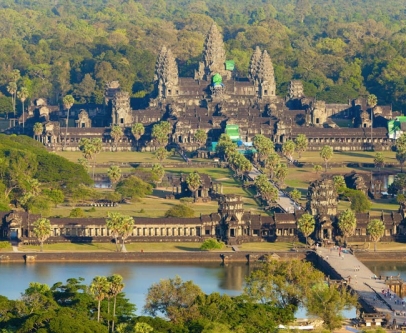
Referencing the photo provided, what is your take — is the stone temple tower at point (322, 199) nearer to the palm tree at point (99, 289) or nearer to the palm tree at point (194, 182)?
the palm tree at point (194, 182)

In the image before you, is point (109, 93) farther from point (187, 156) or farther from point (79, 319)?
point (79, 319)

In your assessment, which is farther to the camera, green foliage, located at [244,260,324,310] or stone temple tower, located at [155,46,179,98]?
stone temple tower, located at [155,46,179,98]

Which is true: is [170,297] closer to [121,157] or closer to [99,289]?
[99,289]

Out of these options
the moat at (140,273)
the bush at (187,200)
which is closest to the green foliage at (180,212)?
the bush at (187,200)

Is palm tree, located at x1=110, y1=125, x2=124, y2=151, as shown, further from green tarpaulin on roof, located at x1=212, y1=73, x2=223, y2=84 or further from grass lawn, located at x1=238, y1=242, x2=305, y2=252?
grass lawn, located at x1=238, y1=242, x2=305, y2=252

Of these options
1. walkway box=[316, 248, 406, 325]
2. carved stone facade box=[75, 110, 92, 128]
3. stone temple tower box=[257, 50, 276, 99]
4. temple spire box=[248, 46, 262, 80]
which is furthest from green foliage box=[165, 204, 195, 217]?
temple spire box=[248, 46, 262, 80]

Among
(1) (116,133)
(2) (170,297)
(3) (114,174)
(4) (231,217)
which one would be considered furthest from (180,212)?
(1) (116,133)
